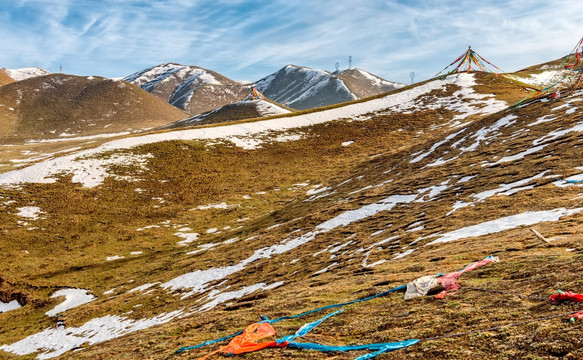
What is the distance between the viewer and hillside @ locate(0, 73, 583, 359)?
8828 millimetres

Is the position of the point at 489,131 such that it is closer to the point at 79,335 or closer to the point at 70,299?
the point at 79,335

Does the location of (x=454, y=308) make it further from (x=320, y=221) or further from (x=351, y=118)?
(x=351, y=118)

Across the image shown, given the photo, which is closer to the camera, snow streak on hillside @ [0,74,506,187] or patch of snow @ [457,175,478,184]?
patch of snow @ [457,175,478,184]

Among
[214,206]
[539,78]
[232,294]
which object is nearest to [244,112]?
[214,206]

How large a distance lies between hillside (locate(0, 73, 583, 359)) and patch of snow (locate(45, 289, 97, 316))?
21 cm

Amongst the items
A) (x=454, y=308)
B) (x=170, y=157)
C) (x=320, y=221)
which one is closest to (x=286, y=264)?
(x=320, y=221)

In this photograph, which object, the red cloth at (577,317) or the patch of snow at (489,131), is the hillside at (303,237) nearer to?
the red cloth at (577,317)

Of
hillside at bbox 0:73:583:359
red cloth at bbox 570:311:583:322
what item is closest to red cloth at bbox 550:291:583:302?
hillside at bbox 0:73:583:359

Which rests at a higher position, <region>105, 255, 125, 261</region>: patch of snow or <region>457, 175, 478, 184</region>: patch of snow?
<region>457, 175, 478, 184</region>: patch of snow

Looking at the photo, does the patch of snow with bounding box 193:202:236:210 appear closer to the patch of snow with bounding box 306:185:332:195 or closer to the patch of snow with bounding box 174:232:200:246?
the patch of snow with bounding box 174:232:200:246

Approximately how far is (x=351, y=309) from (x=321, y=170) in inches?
1716

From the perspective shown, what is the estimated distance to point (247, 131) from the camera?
69.4 metres

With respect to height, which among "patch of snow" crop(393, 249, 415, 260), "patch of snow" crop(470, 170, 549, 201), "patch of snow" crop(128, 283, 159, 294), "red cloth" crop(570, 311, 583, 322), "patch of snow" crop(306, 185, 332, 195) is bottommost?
"patch of snow" crop(128, 283, 159, 294)

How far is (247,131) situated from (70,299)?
47.1 metres
